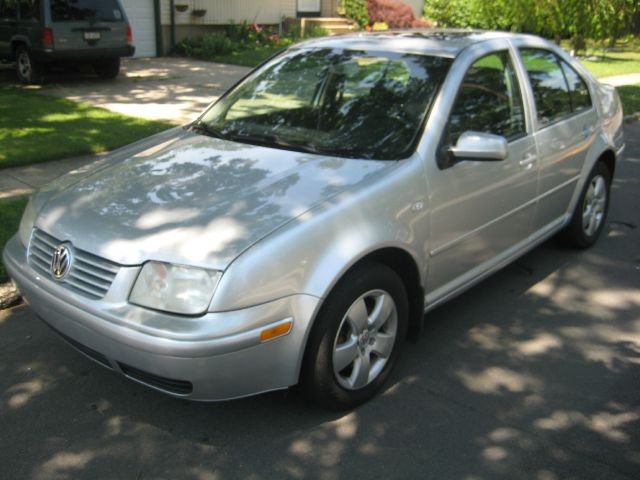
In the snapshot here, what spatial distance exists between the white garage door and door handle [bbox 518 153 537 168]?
13.8 metres

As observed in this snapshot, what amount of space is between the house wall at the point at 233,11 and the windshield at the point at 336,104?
1363 cm

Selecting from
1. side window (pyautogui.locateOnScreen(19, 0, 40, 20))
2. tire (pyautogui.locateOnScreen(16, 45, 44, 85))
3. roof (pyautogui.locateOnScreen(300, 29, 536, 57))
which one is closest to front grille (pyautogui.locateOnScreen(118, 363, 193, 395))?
roof (pyautogui.locateOnScreen(300, 29, 536, 57))

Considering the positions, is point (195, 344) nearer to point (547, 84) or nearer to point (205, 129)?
point (205, 129)

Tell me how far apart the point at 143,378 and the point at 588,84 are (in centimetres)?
406

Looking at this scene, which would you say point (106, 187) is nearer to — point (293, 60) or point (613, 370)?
point (293, 60)

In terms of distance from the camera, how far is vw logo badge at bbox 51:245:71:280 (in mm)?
3162

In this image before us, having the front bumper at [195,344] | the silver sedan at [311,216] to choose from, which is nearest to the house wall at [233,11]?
the silver sedan at [311,216]

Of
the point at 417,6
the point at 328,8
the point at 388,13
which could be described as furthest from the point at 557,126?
the point at 417,6

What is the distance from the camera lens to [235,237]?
2.97 metres

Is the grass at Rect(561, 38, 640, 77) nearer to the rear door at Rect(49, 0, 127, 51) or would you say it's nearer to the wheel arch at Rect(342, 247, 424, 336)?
the rear door at Rect(49, 0, 127, 51)

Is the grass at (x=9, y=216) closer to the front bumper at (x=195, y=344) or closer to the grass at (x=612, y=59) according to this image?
the front bumper at (x=195, y=344)

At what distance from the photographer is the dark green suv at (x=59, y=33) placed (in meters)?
11.8

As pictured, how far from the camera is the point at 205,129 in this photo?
434 centimetres

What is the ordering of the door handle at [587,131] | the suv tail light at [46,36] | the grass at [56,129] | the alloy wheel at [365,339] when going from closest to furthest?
the alloy wheel at [365,339] → the door handle at [587,131] → the grass at [56,129] → the suv tail light at [46,36]
